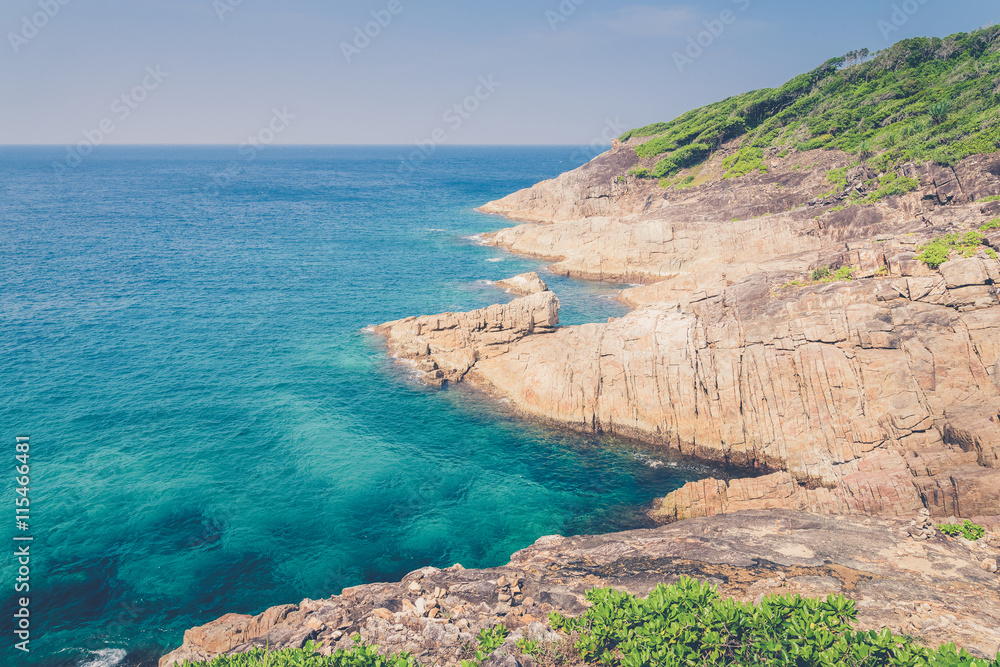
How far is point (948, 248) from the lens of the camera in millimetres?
29719

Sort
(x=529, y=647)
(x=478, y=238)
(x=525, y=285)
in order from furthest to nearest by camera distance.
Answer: (x=478, y=238) < (x=525, y=285) < (x=529, y=647)

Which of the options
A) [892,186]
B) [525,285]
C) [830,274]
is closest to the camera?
[830,274]

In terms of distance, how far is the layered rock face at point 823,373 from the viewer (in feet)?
→ 81.8

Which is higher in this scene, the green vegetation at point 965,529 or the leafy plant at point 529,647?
the green vegetation at point 965,529

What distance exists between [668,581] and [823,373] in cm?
1718

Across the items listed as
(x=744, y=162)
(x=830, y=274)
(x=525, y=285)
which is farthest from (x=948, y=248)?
(x=744, y=162)

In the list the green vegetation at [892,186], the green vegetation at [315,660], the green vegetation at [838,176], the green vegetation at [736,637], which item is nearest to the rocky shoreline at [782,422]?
the green vegetation at [892,186]

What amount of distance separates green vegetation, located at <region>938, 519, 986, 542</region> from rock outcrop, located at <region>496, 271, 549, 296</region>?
40.6 metres

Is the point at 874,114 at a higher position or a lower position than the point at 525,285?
higher

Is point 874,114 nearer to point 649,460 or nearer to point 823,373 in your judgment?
point 823,373

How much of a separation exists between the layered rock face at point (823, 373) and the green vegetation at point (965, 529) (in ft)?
7.22

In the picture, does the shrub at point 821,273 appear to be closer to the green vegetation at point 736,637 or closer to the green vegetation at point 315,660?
the green vegetation at point 736,637

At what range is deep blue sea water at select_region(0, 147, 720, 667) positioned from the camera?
898 inches

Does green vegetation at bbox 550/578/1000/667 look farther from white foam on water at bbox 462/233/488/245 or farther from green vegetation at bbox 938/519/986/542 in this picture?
white foam on water at bbox 462/233/488/245
